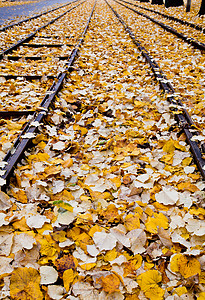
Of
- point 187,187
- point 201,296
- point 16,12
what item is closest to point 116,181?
point 187,187

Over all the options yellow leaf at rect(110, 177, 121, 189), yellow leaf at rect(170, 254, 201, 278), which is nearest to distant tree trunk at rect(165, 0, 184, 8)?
yellow leaf at rect(110, 177, 121, 189)

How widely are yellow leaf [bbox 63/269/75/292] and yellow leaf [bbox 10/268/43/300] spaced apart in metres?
0.14

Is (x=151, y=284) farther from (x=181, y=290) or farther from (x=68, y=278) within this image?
(x=68, y=278)

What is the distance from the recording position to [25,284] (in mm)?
1251

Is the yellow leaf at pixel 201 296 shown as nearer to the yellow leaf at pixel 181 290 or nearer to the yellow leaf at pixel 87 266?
the yellow leaf at pixel 181 290

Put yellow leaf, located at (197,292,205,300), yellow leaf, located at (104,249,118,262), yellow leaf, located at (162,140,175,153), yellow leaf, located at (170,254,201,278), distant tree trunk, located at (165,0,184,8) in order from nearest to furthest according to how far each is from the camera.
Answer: yellow leaf, located at (197,292,205,300) < yellow leaf, located at (170,254,201,278) < yellow leaf, located at (104,249,118,262) < yellow leaf, located at (162,140,175,153) < distant tree trunk, located at (165,0,184,8)

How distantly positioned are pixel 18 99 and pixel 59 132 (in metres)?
1.12

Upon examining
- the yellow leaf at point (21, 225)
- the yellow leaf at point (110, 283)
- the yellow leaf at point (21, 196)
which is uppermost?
the yellow leaf at point (21, 196)

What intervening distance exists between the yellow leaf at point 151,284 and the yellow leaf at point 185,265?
122 millimetres

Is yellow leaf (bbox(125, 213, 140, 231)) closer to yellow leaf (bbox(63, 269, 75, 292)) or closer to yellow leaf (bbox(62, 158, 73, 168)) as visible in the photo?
yellow leaf (bbox(63, 269, 75, 292))

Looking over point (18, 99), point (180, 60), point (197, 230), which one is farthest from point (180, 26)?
point (197, 230)

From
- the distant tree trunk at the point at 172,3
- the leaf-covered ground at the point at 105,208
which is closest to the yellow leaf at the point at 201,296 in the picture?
the leaf-covered ground at the point at 105,208

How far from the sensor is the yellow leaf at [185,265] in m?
1.31

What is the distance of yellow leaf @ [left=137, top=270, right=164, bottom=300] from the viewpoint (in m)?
1.24
